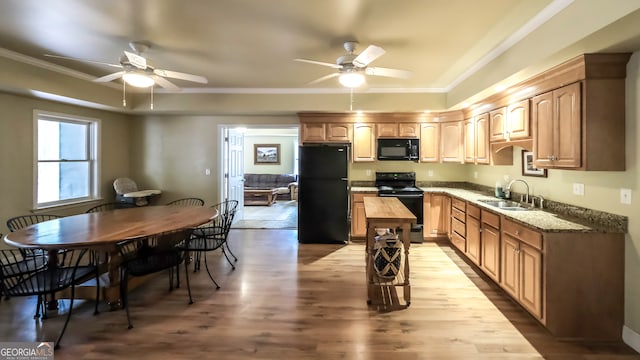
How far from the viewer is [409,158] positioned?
17.6 ft

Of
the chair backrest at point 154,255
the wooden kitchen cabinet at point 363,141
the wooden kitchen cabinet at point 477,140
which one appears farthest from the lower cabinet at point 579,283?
the wooden kitchen cabinet at point 363,141

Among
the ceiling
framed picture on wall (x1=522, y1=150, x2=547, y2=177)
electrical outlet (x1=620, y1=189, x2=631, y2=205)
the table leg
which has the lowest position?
the table leg

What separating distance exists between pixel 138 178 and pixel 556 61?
6351mm

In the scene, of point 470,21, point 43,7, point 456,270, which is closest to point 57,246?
point 43,7

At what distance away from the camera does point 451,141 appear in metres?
5.25

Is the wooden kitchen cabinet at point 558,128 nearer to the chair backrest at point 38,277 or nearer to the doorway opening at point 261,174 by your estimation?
the doorway opening at point 261,174

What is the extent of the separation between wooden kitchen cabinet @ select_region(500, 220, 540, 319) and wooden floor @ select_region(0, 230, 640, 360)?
196 millimetres

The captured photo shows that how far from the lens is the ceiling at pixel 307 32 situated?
2.38m

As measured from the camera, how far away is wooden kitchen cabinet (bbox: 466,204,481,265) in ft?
12.2

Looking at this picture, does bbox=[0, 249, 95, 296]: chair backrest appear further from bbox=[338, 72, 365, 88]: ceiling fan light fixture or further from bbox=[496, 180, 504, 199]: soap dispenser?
bbox=[496, 180, 504, 199]: soap dispenser

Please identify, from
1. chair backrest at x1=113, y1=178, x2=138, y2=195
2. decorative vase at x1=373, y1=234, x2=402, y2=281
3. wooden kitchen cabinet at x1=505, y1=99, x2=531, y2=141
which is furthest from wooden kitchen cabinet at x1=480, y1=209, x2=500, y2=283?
chair backrest at x1=113, y1=178, x2=138, y2=195

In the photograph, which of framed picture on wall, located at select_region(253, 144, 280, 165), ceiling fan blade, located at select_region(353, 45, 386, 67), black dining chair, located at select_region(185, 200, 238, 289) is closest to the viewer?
ceiling fan blade, located at select_region(353, 45, 386, 67)

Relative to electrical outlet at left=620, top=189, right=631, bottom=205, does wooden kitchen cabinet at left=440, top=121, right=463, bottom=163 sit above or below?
above

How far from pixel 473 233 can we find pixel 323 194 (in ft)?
Answer: 7.47
